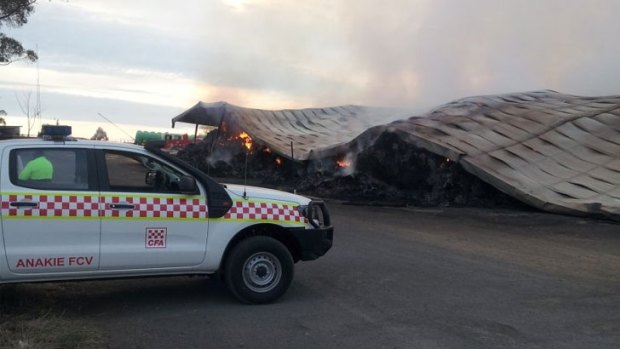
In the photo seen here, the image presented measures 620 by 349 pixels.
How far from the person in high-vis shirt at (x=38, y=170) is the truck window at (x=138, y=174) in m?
0.50

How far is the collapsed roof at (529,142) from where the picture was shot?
13.3 m

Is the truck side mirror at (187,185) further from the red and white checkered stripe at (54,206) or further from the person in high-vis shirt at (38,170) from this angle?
the person in high-vis shirt at (38,170)

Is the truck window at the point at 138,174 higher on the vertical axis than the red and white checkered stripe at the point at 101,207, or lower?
higher

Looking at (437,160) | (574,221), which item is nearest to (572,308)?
(574,221)

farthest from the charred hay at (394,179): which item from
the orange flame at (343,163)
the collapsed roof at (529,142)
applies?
the collapsed roof at (529,142)

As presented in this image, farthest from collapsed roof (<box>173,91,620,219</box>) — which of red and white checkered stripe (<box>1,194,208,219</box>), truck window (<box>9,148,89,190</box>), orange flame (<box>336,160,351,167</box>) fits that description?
truck window (<box>9,148,89,190</box>)

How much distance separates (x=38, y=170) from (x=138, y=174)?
34.6 inches

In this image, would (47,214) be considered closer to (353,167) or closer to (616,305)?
(616,305)

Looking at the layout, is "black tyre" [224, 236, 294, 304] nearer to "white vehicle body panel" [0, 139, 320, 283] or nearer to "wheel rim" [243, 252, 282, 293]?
"wheel rim" [243, 252, 282, 293]

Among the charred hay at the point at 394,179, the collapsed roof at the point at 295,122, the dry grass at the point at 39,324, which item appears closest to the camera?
the dry grass at the point at 39,324

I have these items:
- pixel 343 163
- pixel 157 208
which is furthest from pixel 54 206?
pixel 343 163

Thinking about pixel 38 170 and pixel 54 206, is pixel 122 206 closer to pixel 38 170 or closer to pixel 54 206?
pixel 54 206

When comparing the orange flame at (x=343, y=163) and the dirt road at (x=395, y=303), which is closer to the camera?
the dirt road at (x=395, y=303)

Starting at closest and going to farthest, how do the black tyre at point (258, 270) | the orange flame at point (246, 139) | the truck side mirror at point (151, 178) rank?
the truck side mirror at point (151, 178)
the black tyre at point (258, 270)
the orange flame at point (246, 139)
